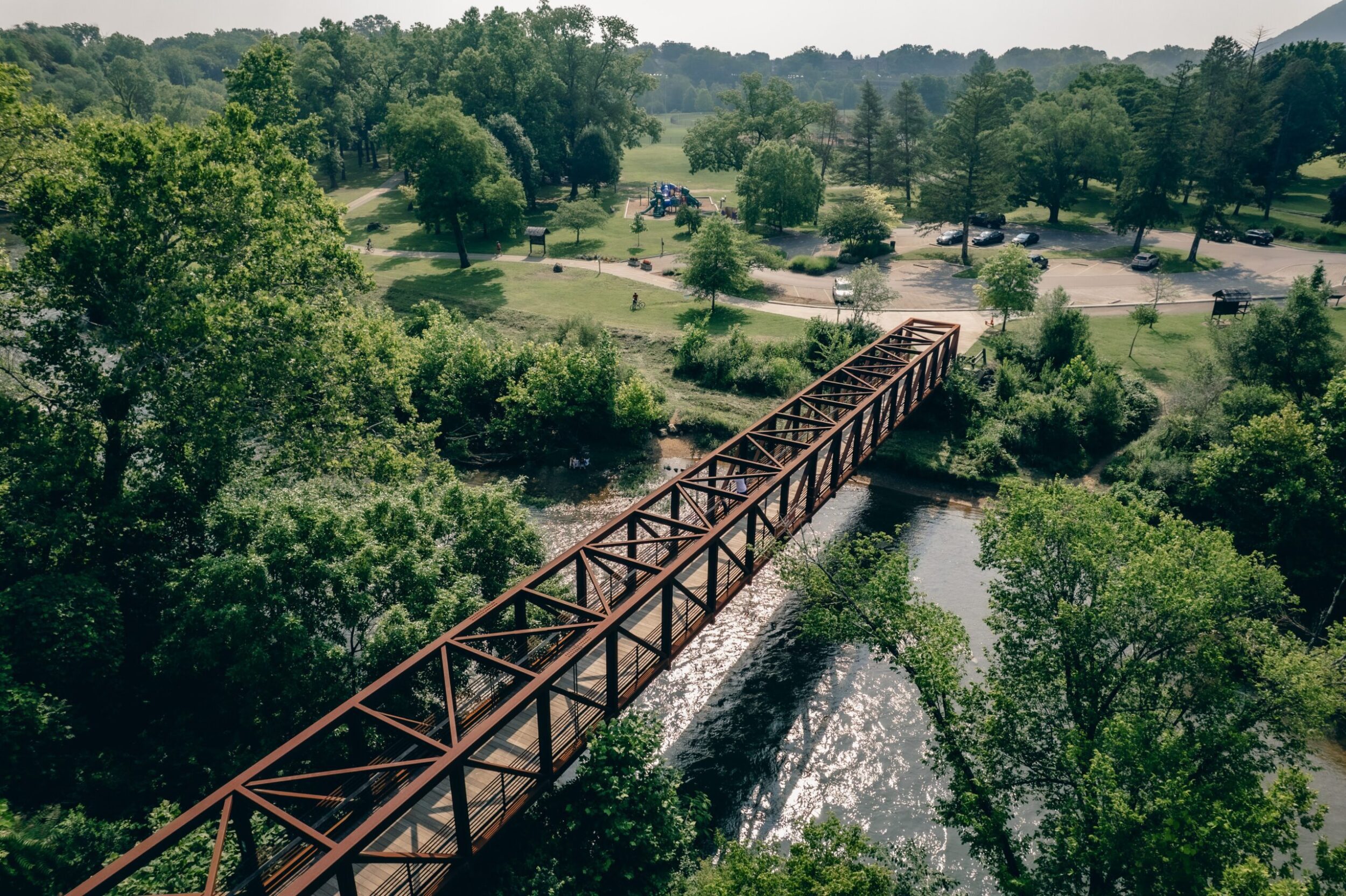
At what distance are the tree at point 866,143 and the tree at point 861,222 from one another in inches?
888

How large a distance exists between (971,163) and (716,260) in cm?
3116

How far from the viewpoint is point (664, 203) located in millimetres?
97312

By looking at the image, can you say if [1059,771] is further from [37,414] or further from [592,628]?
[37,414]

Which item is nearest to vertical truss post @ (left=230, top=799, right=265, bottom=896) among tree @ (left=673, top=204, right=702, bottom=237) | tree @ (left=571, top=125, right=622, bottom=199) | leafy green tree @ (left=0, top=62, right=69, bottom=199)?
leafy green tree @ (left=0, top=62, right=69, bottom=199)

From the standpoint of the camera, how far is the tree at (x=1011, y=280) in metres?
53.4

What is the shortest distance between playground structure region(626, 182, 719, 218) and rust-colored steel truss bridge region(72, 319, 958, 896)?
69611mm

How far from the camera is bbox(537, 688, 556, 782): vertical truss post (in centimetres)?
1872

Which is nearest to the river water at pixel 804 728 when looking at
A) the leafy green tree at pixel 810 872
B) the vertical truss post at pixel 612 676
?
the vertical truss post at pixel 612 676

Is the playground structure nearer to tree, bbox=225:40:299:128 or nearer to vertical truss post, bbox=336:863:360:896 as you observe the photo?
tree, bbox=225:40:299:128

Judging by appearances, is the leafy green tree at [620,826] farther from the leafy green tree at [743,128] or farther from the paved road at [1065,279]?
the leafy green tree at [743,128]

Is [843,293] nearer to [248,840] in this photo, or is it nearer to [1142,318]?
[1142,318]

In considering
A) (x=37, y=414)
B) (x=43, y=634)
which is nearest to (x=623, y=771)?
(x=43, y=634)

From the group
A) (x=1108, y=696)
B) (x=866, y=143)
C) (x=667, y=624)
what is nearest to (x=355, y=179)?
(x=866, y=143)

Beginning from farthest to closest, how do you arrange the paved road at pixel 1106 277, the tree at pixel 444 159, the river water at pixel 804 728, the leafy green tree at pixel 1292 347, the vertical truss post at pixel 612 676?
the tree at pixel 444 159
the paved road at pixel 1106 277
the leafy green tree at pixel 1292 347
the river water at pixel 804 728
the vertical truss post at pixel 612 676
